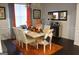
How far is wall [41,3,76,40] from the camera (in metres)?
1.24

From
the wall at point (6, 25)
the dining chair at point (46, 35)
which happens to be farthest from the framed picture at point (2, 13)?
the dining chair at point (46, 35)

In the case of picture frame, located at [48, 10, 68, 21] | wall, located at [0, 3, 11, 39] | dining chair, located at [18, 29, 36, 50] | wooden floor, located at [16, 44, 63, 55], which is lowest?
wooden floor, located at [16, 44, 63, 55]

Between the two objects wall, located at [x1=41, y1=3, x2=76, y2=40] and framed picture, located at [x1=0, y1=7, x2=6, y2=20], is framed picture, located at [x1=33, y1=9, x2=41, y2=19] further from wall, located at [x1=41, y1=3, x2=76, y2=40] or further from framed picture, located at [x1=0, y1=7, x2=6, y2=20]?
framed picture, located at [x1=0, y1=7, x2=6, y2=20]

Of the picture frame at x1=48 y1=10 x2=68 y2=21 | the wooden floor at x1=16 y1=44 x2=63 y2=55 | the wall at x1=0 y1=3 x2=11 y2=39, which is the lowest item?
the wooden floor at x1=16 y1=44 x2=63 y2=55

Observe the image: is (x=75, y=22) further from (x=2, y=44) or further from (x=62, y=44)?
(x=2, y=44)

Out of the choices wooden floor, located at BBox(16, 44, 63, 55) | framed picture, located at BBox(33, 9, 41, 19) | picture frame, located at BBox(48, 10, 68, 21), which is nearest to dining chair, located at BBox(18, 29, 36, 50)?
wooden floor, located at BBox(16, 44, 63, 55)

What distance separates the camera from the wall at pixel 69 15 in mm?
1243

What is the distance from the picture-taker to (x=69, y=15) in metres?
1.25

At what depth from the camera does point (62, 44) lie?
1.30 metres

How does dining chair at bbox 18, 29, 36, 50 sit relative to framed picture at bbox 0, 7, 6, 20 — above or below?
below

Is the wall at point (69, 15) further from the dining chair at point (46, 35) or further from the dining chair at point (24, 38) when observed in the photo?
the dining chair at point (24, 38)

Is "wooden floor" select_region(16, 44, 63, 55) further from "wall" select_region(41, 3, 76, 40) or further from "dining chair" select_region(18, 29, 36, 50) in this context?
"wall" select_region(41, 3, 76, 40)

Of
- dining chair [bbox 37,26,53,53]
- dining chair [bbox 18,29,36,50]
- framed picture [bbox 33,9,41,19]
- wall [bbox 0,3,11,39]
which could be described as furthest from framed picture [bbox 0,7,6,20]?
dining chair [bbox 37,26,53,53]

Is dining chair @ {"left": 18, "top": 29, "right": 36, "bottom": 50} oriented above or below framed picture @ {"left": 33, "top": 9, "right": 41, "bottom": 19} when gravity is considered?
below
